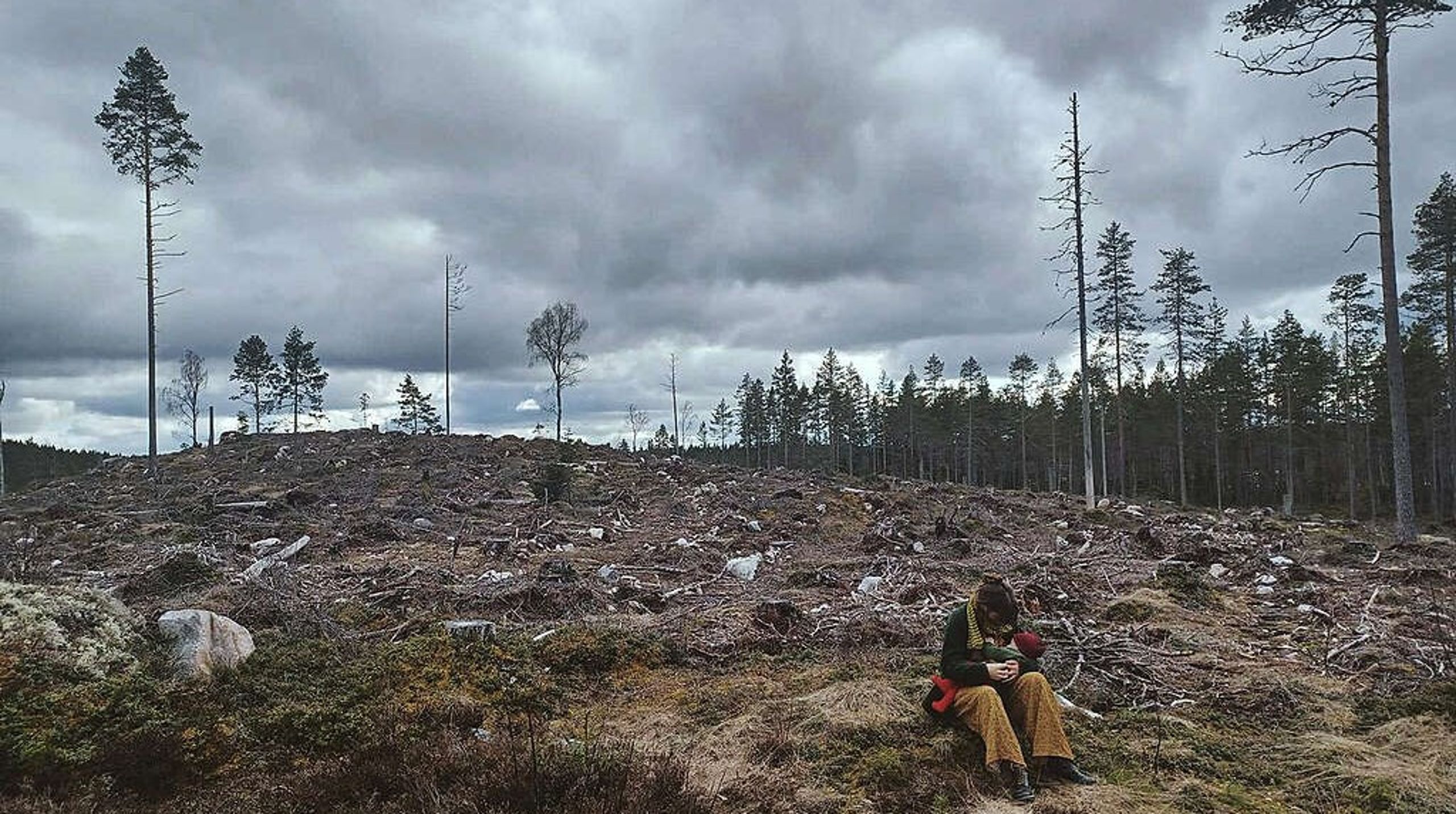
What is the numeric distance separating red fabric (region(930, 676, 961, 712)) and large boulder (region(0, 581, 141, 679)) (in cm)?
641

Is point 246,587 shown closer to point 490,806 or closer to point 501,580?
point 501,580

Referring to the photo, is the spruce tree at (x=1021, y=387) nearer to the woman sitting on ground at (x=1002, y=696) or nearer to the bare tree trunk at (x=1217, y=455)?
the bare tree trunk at (x=1217, y=455)

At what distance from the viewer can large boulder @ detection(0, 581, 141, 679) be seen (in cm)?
556

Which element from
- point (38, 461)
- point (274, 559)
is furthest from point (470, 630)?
point (38, 461)

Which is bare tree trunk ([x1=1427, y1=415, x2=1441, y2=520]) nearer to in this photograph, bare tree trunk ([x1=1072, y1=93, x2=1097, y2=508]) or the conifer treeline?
the conifer treeline

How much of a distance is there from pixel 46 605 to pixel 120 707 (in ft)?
5.88

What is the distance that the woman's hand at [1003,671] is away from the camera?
4934 mm

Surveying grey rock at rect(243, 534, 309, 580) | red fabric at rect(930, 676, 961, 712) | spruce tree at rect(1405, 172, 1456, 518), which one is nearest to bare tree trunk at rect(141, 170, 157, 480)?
grey rock at rect(243, 534, 309, 580)

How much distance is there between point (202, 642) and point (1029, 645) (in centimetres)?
688

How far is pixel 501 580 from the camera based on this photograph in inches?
414

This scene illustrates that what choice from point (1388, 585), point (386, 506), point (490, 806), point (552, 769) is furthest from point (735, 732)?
point (386, 506)

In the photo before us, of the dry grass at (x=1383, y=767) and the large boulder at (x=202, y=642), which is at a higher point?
the large boulder at (x=202, y=642)

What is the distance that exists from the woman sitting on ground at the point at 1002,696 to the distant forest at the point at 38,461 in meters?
62.9

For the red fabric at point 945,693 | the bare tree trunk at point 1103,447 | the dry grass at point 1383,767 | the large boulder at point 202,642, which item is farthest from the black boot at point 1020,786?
the bare tree trunk at point 1103,447
